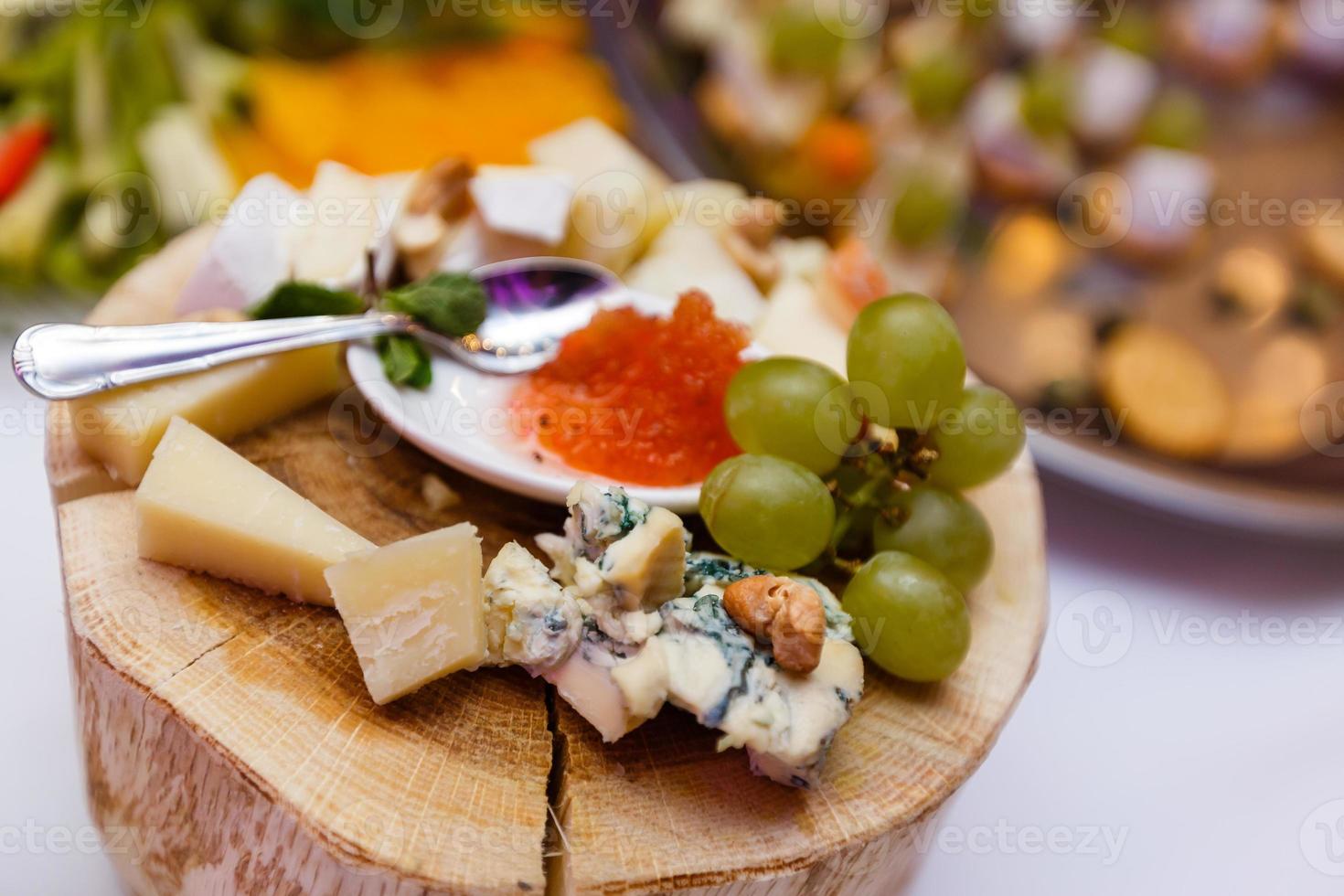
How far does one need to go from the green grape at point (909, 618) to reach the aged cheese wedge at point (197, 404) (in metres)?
0.71

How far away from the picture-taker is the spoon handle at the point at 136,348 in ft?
3.46

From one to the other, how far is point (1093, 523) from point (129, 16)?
2.38 metres

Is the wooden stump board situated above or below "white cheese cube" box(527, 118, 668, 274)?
below

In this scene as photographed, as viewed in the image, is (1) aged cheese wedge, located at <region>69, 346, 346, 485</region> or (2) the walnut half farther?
(1) aged cheese wedge, located at <region>69, 346, 346, 485</region>

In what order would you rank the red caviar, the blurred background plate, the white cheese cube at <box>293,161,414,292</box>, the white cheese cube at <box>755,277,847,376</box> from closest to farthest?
the red caviar, the white cheese cube at <box>293,161,414,292</box>, the white cheese cube at <box>755,277,847,376</box>, the blurred background plate

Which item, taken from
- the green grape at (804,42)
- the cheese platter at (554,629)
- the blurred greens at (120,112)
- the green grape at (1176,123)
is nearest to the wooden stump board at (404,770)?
the cheese platter at (554,629)

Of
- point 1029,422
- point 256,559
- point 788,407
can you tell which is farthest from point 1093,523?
point 256,559

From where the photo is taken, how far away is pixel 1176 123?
2166mm

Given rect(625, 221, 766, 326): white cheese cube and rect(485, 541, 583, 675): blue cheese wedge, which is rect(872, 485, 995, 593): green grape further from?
rect(625, 221, 766, 326): white cheese cube

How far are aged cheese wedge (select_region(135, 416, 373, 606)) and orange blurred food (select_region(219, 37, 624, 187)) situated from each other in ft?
4.74

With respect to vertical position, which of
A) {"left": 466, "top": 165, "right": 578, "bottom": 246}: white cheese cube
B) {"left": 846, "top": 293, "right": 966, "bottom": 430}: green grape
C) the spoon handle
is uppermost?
{"left": 846, "top": 293, "right": 966, "bottom": 430}: green grape

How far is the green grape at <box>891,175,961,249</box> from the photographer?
7.03 ft

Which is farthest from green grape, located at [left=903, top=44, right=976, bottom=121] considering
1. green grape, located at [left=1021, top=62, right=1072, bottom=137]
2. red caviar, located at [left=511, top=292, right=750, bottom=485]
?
red caviar, located at [left=511, top=292, right=750, bottom=485]

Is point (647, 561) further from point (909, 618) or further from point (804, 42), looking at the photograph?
point (804, 42)
